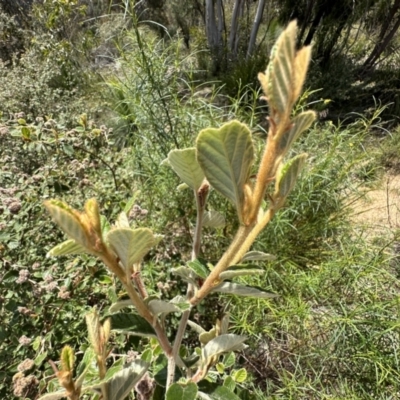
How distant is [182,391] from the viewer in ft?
1.44

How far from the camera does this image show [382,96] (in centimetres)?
432

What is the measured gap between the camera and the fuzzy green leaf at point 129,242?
0.31 metres

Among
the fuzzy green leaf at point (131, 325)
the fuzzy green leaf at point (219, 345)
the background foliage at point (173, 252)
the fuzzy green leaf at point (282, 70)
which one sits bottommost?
the background foliage at point (173, 252)

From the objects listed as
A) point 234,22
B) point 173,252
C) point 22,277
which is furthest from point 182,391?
point 234,22

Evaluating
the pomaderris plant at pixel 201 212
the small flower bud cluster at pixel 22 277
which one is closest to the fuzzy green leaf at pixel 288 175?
the pomaderris plant at pixel 201 212

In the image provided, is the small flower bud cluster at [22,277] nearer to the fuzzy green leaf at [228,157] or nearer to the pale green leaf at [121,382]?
the pale green leaf at [121,382]

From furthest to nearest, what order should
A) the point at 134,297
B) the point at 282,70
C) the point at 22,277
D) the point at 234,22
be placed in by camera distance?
the point at 234,22, the point at 22,277, the point at 134,297, the point at 282,70

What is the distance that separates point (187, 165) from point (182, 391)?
276mm

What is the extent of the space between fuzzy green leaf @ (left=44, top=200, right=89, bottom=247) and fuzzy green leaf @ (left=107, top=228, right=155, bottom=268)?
0.08 feet

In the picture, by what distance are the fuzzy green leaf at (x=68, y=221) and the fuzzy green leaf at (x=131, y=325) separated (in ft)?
0.73

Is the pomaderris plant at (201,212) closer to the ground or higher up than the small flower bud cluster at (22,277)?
higher up

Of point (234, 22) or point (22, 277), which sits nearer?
point (22, 277)

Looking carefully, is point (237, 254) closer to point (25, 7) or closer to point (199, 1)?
point (25, 7)

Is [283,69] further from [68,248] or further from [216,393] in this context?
[216,393]
